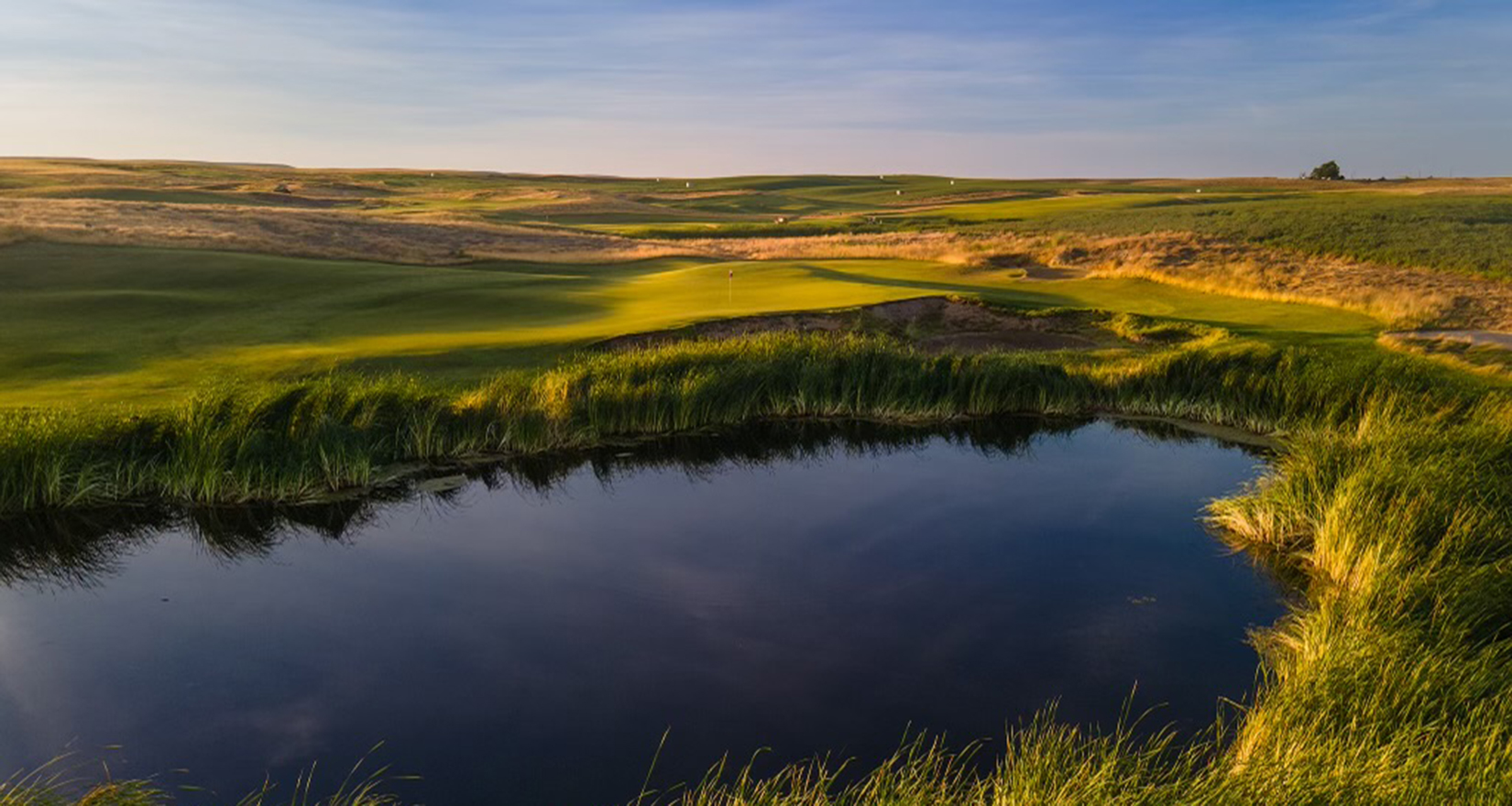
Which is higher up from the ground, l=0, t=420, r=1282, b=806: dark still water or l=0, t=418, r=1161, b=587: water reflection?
l=0, t=418, r=1161, b=587: water reflection

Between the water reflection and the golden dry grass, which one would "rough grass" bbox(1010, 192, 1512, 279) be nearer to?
the water reflection

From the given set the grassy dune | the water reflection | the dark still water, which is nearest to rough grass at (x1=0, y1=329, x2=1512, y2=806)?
the grassy dune

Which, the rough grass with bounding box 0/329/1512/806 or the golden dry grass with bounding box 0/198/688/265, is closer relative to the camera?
the rough grass with bounding box 0/329/1512/806

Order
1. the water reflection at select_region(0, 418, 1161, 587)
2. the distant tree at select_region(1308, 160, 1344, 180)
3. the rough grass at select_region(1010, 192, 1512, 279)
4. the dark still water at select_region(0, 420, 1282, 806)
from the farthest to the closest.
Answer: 1. the distant tree at select_region(1308, 160, 1344, 180)
2. the rough grass at select_region(1010, 192, 1512, 279)
3. the water reflection at select_region(0, 418, 1161, 587)
4. the dark still water at select_region(0, 420, 1282, 806)

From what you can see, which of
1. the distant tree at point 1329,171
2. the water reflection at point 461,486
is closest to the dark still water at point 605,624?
the water reflection at point 461,486

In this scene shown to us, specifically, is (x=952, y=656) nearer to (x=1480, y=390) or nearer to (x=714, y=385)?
(x=714, y=385)

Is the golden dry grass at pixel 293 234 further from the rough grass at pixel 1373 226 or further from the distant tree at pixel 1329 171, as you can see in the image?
the distant tree at pixel 1329 171

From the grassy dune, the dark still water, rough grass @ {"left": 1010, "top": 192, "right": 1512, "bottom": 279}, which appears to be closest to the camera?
the grassy dune

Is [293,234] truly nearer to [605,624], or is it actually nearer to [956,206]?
[605,624]
